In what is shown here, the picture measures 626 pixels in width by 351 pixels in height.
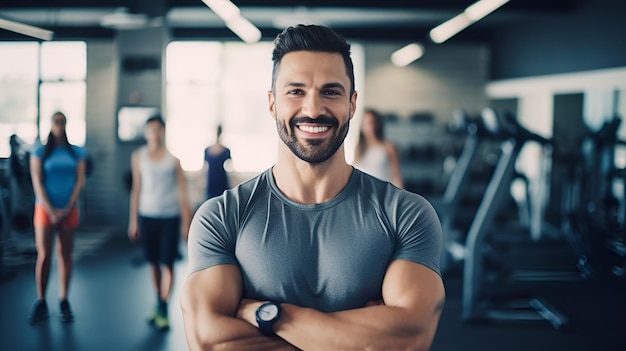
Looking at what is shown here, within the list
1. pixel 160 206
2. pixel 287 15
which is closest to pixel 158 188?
pixel 160 206

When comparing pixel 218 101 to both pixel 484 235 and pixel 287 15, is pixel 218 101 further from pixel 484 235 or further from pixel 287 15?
pixel 484 235

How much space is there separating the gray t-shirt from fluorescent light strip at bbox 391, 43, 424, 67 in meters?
8.17

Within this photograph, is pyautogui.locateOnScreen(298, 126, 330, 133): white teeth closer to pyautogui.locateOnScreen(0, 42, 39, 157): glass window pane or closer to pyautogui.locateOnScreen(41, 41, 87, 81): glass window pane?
pyautogui.locateOnScreen(0, 42, 39, 157): glass window pane

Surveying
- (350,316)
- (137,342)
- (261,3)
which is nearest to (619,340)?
(137,342)

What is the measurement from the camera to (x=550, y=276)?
22.0 feet

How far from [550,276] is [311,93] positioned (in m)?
6.10

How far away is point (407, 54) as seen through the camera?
983cm

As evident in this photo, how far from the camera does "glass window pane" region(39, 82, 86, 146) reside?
3896 millimetres

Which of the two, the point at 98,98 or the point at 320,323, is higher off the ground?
the point at 98,98

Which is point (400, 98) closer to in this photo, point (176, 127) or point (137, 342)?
point (176, 127)

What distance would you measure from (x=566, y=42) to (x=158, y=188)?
5.43 m

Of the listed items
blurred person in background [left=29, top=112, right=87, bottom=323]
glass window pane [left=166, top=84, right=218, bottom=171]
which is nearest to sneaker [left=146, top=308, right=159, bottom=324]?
blurred person in background [left=29, top=112, right=87, bottom=323]

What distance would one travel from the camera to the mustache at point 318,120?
1.35 metres

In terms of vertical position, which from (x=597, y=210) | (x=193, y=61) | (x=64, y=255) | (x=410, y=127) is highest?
(x=193, y=61)
